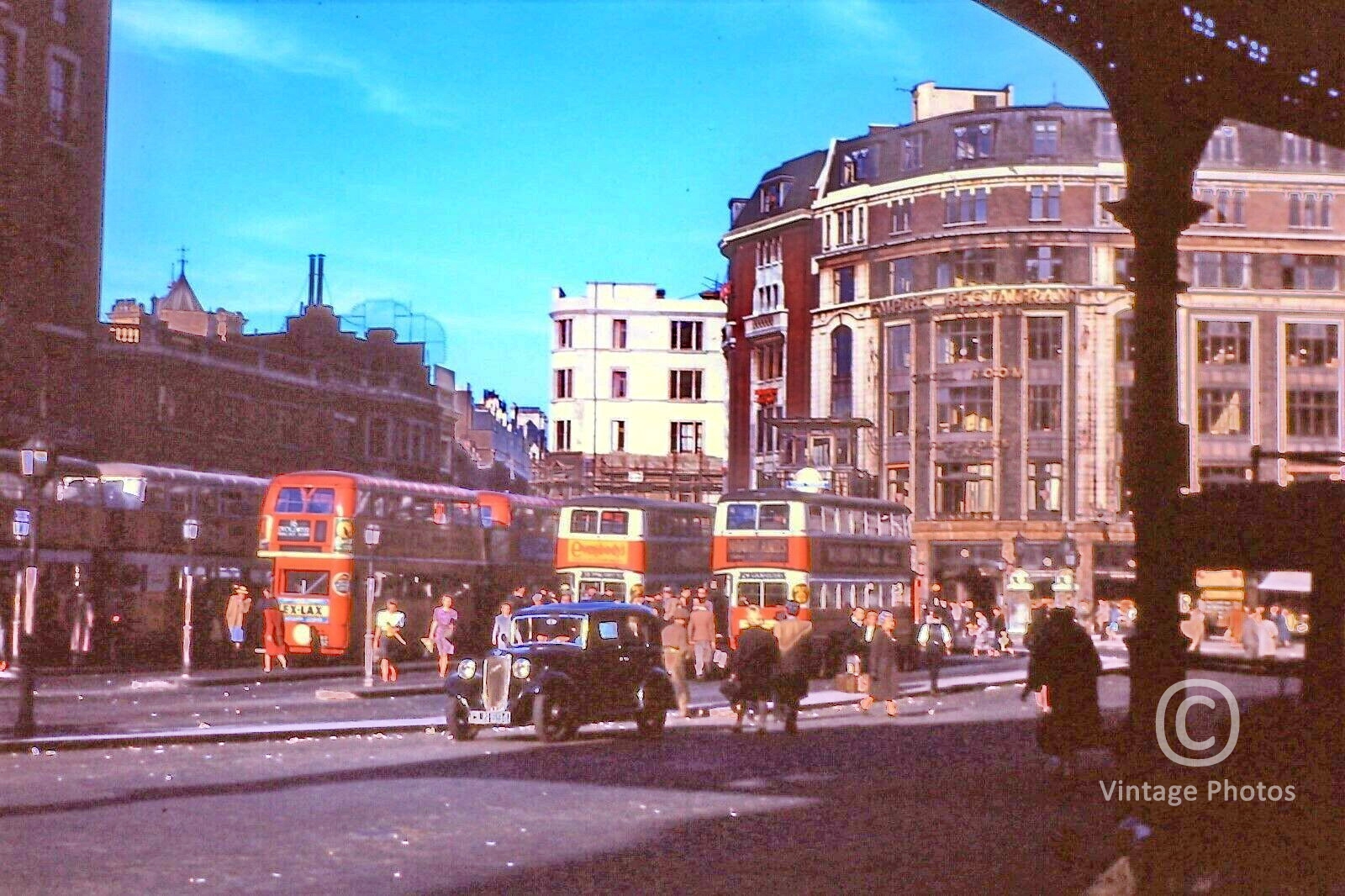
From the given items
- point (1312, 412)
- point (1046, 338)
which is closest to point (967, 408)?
point (1046, 338)

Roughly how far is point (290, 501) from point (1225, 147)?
45665 millimetres

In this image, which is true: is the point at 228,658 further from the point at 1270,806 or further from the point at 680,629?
the point at 1270,806

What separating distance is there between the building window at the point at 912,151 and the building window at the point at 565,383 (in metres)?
22.4

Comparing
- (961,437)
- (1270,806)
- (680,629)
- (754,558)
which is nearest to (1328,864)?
(1270,806)

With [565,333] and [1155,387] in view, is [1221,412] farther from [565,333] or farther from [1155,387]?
[1155,387]

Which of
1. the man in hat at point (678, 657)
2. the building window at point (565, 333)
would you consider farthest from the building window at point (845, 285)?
the man in hat at point (678, 657)

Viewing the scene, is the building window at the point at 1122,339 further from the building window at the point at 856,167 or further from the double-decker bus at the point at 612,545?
the double-decker bus at the point at 612,545

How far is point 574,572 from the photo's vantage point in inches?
1626

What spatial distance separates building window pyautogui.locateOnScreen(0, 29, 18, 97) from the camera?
148 feet

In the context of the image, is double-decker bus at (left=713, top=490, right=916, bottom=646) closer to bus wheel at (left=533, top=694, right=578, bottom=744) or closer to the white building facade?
bus wheel at (left=533, top=694, right=578, bottom=744)

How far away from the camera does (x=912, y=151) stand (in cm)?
7456

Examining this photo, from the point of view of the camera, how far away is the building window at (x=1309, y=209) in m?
69.2

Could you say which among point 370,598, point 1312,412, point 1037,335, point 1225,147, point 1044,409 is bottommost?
point 370,598

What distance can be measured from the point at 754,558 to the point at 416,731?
17.2 meters
